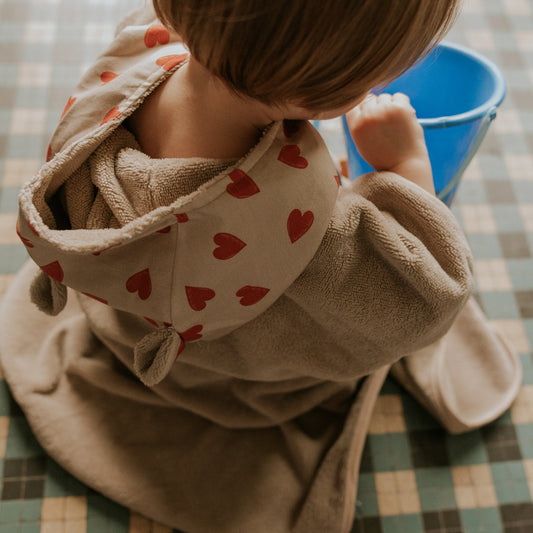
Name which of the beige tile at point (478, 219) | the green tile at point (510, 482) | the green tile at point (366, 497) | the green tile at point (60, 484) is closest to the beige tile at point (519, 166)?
the beige tile at point (478, 219)

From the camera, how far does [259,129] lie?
0.58 meters

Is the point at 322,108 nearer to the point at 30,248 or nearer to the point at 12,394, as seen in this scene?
the point at 30,248

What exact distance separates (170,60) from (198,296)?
24cm

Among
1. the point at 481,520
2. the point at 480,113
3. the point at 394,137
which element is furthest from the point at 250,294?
the point at 481,520

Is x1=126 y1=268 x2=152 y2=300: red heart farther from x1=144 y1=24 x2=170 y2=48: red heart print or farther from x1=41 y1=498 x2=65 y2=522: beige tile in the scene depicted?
x1=41 y1=498 x2=65 y2=522: beige tile

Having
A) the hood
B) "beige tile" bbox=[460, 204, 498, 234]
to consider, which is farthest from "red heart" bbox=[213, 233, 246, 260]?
"beige tile" bbox=[460, 204, 498, 234]

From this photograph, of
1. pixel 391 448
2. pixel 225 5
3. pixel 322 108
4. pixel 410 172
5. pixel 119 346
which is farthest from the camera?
pixel 391 448

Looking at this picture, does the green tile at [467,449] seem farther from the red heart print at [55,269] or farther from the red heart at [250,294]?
the red heart print at [55,269]

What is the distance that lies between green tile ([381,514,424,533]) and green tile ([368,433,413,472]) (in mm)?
72

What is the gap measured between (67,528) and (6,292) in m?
0.40

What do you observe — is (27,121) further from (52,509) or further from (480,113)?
(480,113)

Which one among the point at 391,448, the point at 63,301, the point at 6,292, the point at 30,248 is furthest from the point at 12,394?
the point at 391,448

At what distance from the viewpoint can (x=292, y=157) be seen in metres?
0.57

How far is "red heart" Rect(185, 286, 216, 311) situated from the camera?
59 centimetres
